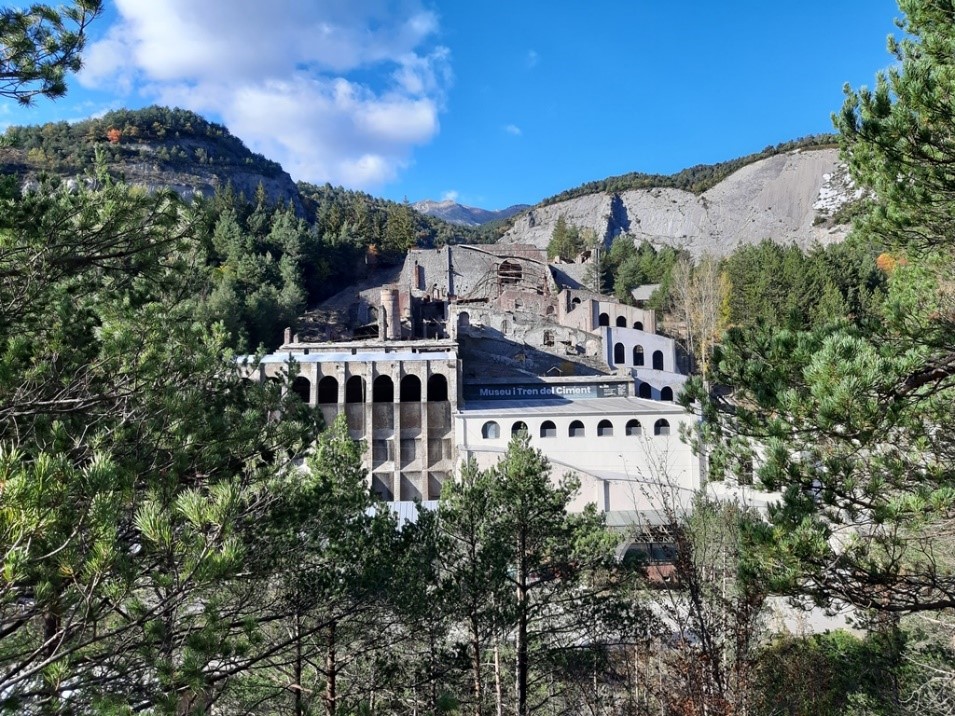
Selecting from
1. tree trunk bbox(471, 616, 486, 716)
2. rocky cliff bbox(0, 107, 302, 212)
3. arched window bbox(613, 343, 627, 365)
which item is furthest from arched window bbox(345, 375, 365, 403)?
rocky cliff bbox(0, 107, 302, 212)

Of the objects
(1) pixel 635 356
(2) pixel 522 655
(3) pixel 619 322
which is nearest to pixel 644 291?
(3) pixel 619 322

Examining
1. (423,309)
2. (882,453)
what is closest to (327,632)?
(882,453)

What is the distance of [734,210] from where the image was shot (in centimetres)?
7275

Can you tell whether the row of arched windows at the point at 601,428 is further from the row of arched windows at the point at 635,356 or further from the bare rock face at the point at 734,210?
the bare rock face at the point at 734,210

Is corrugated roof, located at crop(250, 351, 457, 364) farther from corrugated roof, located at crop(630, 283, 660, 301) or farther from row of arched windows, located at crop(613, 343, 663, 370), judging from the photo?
corrugated roof, located at crop(630, 283, 660, 301)

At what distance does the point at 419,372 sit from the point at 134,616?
22.2 metres

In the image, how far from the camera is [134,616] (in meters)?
3.52

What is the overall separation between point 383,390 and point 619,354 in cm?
1405

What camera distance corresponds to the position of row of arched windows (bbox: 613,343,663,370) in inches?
1315

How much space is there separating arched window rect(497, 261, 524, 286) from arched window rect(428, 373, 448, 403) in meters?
18.4

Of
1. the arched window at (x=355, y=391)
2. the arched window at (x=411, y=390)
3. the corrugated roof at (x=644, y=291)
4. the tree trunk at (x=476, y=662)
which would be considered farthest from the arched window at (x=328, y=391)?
the corrugated roof at (x=644, y=291)

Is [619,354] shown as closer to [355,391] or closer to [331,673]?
[355,391]

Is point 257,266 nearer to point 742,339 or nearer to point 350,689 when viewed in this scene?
point 350,689

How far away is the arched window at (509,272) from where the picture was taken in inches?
1721
